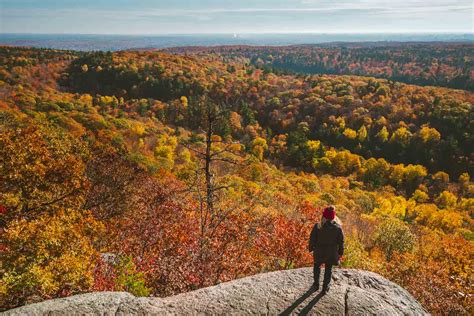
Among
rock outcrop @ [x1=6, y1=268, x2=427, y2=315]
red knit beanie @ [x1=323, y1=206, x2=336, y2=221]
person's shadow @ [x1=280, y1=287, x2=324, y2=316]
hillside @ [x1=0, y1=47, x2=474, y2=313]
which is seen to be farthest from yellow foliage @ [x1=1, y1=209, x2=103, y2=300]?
red knit beanie @ [x1=323, y1=206, x2=336, y2=221]

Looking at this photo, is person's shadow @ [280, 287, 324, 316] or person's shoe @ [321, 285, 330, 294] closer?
person's shadow @ [280, 287, 324, 316]

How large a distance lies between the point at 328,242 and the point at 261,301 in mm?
2393

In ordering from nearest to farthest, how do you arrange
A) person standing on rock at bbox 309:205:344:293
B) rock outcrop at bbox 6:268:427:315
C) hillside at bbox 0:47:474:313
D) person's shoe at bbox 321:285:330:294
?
rock outcrop at bbox 6:268:427:315
person standing on rock at bbox 309:205:344:293
person's shoe at bbox 321:285:330:294
hillside at bbox 0:47:474:313

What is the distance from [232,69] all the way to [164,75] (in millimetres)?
46050

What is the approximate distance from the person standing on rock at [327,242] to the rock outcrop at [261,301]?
0.62 meters

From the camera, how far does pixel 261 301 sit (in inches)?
380

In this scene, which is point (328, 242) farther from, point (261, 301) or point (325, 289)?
point (261, 301)

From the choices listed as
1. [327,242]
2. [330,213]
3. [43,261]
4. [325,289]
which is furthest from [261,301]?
[43,261]

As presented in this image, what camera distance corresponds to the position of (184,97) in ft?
405

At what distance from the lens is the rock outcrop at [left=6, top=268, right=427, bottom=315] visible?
29.7ft

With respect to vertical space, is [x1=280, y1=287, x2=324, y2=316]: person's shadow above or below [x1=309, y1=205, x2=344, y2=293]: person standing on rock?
below

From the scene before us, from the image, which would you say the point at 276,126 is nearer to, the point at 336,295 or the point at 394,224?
the point at 394,224

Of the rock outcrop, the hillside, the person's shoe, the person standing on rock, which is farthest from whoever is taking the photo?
the hillside

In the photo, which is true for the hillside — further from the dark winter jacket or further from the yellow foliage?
the dark winter jacket
